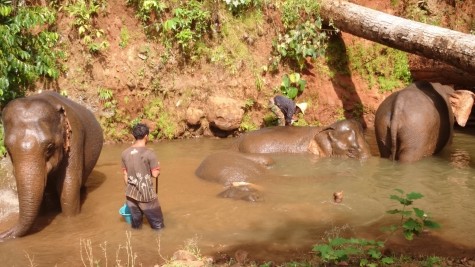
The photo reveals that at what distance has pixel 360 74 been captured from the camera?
1293 cm

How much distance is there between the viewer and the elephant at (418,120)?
8.80 meters

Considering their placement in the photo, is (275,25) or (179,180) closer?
(179,180)

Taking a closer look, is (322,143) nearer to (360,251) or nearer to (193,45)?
(193,45)

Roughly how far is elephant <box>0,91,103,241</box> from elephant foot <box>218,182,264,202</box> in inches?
79.8

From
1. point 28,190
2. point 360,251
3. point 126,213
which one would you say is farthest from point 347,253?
point 28,190

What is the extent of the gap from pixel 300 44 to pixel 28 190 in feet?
26.3

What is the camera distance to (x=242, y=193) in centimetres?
718

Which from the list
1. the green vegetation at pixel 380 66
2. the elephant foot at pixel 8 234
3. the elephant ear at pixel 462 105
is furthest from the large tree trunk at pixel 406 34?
→ the elephant foot at pixel 8 234

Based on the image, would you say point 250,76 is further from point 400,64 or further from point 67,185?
point 67,185

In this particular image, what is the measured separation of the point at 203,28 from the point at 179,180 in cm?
487

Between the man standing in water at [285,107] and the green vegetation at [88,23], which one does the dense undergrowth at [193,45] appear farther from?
the man standing in water at [285,107]

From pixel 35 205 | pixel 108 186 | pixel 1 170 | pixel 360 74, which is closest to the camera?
pixel 35 205

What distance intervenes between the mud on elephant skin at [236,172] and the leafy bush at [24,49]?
173 inches

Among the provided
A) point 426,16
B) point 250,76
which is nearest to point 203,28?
point 250,76
